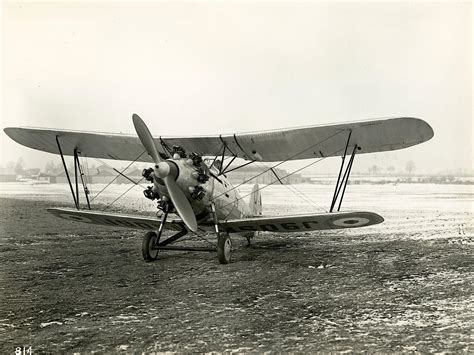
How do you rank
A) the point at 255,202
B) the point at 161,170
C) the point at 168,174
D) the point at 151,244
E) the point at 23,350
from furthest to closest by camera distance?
the point at 255,202 < the point at 151,244 < the point at 168,174 < the point at 161,170 < the point at 23,350

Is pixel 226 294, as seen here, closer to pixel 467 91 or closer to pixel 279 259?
pixel 279 259

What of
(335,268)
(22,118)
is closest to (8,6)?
(22,118)

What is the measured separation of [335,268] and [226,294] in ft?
7.14

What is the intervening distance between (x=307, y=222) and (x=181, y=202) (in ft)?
6.81

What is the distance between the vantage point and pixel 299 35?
19.5 feet

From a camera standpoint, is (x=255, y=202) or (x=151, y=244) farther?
(x=255, y=202)

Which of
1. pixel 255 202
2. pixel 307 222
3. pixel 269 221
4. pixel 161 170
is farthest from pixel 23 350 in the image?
pixel 255 202

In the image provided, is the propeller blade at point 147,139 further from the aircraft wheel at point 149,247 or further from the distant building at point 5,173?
the distant building at point 5,173

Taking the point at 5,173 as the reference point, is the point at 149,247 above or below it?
below

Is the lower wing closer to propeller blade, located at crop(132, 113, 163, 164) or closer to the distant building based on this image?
propeller blade, located at crop(132, 113, 163, 164)

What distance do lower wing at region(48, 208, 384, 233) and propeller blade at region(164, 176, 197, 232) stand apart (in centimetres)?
98

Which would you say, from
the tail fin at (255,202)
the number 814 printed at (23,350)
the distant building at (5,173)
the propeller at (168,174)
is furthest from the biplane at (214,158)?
the distant building at (5,173)

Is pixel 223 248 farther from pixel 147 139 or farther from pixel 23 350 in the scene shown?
pixel 23 350

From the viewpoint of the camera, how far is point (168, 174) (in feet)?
18.6
